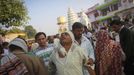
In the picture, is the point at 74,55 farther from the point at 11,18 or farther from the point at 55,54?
the point at 11,18

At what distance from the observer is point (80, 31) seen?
775cm

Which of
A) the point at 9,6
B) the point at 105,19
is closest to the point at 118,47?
the point at 9,6

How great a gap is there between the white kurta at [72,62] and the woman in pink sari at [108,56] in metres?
1.16

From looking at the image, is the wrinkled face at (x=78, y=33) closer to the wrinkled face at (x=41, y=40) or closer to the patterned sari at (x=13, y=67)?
the wrinkled face at (x=41, y=40)

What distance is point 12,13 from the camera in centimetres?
3875

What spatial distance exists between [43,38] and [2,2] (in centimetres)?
3156

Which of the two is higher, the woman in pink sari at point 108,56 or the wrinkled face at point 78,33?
the wrinkled face at point 78,33

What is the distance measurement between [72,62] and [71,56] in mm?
114

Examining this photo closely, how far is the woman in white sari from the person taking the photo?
231 inches

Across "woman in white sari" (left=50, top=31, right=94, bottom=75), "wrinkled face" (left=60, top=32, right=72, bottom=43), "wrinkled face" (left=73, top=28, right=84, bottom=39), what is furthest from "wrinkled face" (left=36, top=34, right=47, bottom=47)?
"wrinkled face" (left=60, top=32, right=72, bottom=43)

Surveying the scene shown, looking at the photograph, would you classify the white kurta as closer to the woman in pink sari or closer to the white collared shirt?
the white collared shirt

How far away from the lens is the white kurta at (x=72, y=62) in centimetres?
587

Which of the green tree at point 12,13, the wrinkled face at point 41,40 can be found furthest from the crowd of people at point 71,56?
the green tree at point 12,13

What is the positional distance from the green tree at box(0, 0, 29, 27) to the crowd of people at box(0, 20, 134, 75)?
30.6 metres
